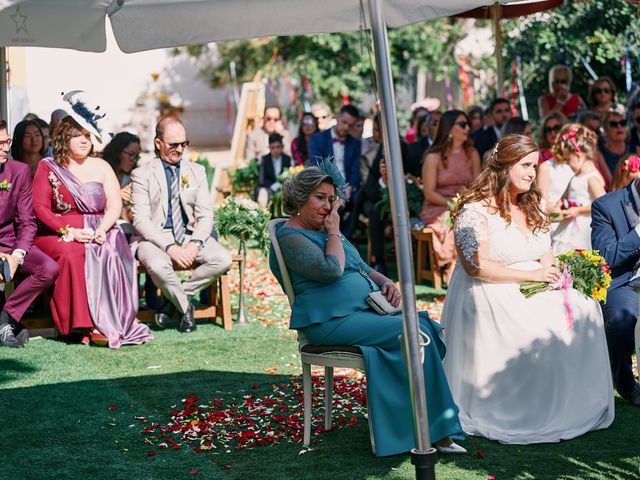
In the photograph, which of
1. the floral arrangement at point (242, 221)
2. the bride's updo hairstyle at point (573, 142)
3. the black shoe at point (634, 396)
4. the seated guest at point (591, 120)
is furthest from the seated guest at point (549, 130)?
the black shoe at point (634, 396)

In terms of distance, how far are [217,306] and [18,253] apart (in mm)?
1949

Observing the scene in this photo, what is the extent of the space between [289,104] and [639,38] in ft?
34.4

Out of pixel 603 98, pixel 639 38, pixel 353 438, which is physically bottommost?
pixel 353 438

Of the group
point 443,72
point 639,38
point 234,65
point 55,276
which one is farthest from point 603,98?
point 234,65

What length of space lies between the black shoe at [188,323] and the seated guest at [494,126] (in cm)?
488

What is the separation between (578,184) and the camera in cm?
970

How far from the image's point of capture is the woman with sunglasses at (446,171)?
11031 mm

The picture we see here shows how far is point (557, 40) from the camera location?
16.7 m

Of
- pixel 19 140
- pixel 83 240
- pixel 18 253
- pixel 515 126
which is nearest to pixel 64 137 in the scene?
pixel 83 240

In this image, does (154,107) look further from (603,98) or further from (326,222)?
(326,222)

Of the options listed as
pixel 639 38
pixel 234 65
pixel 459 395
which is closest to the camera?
pixel 459 395

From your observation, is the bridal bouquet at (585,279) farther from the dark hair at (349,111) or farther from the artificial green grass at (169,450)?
the dark hair at (349,111)

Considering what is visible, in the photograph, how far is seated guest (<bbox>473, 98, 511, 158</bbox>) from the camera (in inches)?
507

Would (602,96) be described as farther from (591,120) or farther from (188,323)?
(188,323)
